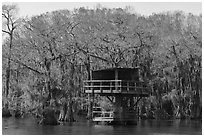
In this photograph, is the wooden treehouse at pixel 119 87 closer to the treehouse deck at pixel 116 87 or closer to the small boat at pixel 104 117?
the treehouse deck at pixel 116 87

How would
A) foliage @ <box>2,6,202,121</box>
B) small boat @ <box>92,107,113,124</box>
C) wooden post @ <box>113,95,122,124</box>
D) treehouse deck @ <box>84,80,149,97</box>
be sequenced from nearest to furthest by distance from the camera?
treehouse deck @ <box>84,80,149,97</box> → wooden post @ <box>113,95,122,124</box> → small boat @ <box>92,107,113,124</box> → foliage @ <box>2,6,202,121</box>

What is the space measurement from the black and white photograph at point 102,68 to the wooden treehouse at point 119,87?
0.29 feet

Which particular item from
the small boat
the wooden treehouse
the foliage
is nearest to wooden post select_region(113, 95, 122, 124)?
the wooden treehouse

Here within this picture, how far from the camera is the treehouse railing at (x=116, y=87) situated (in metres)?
37.8

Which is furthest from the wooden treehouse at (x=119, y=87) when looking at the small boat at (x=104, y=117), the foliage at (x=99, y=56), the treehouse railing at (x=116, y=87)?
the foliage at (x=99, y=56)

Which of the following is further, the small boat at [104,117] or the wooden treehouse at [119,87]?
the small boat at [104,117]

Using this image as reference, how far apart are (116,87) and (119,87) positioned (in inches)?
10.1

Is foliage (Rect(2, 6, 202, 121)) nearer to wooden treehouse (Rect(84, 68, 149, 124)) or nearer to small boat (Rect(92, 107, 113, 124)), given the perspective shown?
small boat (Rect(92, 107, 113, 124))

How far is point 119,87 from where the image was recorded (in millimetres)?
37844

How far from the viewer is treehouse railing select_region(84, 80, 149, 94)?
1486 inches

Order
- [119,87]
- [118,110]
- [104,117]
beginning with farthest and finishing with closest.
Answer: [104,117] < [118,110] < [119,87]

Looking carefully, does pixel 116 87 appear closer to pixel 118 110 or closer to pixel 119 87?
pixel 119 87

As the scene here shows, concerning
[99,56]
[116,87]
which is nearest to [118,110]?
[116,87]

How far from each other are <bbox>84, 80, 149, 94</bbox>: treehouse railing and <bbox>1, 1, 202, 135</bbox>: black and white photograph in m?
0.09
